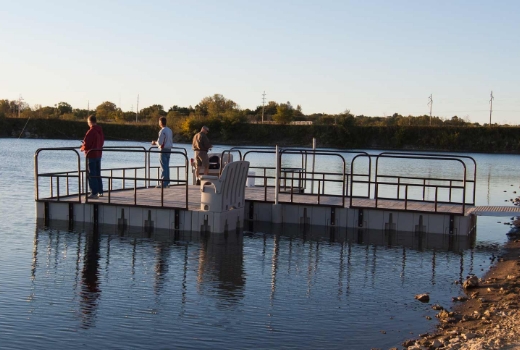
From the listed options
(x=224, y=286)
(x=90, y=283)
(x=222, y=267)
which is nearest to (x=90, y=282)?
(x=90, y=283)

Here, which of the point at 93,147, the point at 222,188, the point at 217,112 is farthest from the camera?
the point at 217,112

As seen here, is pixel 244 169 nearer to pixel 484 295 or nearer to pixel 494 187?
pixel 484 295

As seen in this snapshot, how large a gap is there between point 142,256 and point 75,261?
4.00ft

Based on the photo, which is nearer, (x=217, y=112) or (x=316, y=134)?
(x=316, y=134)

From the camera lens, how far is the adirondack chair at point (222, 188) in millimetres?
15469

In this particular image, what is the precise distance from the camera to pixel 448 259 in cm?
1391

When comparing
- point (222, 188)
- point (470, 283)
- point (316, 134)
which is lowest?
point (470, 283)

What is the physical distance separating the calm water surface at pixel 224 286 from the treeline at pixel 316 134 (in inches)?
2570

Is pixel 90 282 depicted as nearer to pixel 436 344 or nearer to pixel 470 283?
pixel 436 344

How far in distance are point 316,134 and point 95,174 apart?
224 feet

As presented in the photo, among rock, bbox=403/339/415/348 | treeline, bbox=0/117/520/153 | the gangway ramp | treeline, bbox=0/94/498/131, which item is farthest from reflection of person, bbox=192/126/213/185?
treeline, bbox=0/94/498/131

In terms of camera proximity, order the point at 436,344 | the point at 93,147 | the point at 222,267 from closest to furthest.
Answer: the point at 436,344 → the point at 222,267 → the point at 93,147

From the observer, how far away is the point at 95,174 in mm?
17016

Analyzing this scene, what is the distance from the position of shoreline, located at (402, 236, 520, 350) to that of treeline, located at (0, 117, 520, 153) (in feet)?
230
